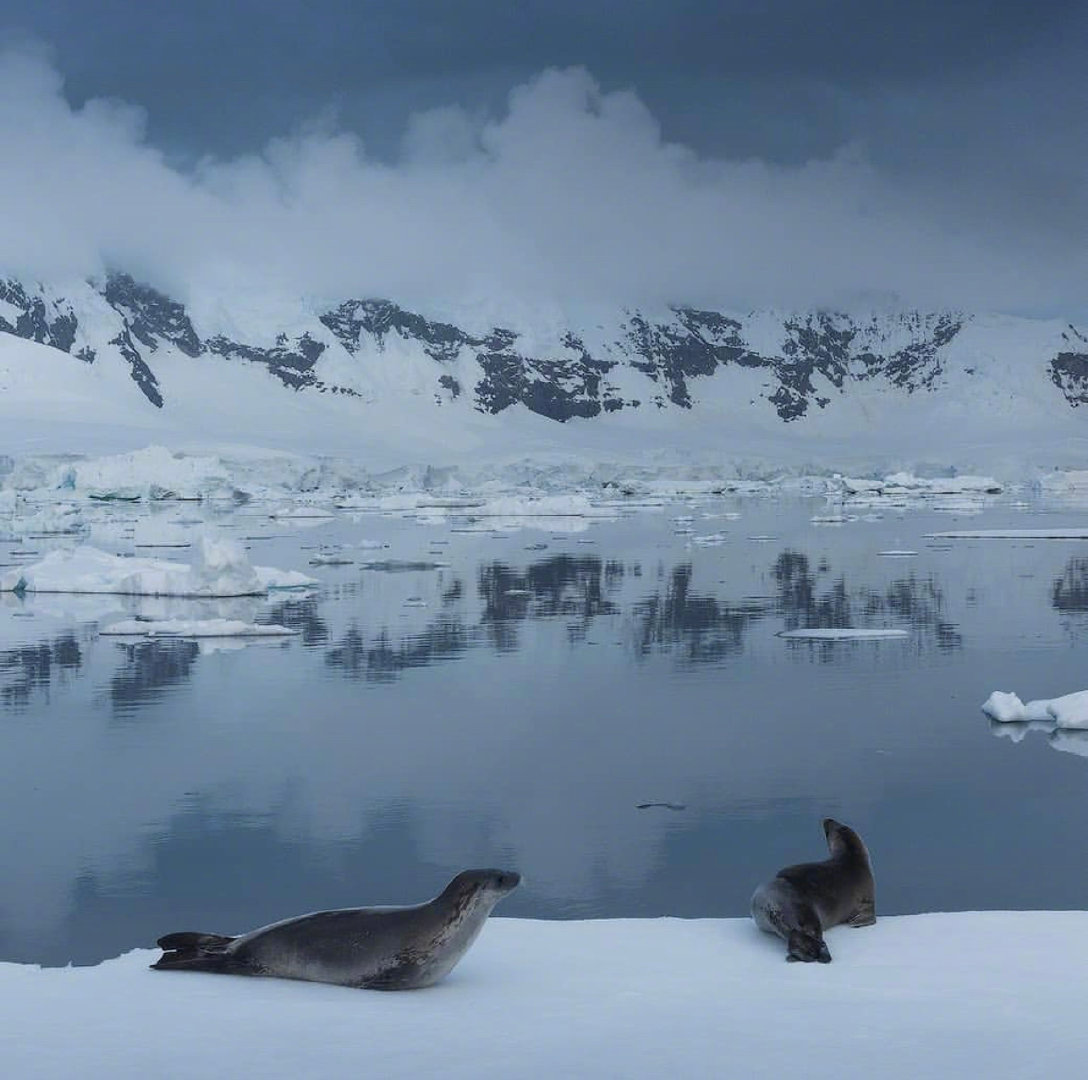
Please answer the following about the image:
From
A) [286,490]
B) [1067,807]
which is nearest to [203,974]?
[1067,807]

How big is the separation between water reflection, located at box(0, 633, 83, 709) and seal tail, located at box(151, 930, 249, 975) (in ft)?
26.5

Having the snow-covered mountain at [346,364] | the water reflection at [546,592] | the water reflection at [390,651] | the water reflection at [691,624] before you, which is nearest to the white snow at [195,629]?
the water reflection at [390,651]

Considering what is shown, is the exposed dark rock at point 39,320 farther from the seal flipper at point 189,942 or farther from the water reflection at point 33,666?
the seal flipper at point 189,942

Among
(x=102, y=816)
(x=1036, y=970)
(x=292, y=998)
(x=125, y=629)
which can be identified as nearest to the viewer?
(x=292, y=998)

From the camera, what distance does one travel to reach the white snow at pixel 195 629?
17.3 meters

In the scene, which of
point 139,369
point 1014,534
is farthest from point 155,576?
point 139,369

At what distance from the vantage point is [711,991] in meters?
4.68

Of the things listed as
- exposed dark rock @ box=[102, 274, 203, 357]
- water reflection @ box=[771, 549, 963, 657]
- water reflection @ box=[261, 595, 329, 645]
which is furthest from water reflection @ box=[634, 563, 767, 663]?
exposed dark rock @ box=[102, 274, 203, 357]

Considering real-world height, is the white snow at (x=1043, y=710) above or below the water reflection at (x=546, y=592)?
above

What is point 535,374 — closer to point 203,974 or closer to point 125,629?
point 125,629

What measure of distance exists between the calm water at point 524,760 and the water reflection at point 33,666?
7cm

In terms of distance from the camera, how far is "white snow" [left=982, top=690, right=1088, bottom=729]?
1114cm

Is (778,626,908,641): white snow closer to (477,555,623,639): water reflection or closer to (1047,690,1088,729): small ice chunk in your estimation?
(477,555,623,639): water reflection

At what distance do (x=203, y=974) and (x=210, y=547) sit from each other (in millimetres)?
16819
